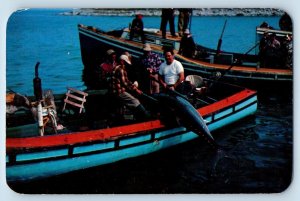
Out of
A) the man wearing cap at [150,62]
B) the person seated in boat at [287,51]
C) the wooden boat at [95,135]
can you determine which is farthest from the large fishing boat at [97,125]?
the person seated in boat at [287,51]

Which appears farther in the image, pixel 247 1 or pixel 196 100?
pixel 196 100

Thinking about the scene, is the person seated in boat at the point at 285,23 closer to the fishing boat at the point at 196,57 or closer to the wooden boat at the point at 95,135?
the fishing boat at the point at 196,57

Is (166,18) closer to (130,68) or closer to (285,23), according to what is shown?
(130,68)

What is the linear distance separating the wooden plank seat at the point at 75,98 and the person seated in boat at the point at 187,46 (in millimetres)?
565

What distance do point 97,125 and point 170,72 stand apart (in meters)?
0.47

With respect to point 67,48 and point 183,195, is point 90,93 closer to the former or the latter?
point 67,48

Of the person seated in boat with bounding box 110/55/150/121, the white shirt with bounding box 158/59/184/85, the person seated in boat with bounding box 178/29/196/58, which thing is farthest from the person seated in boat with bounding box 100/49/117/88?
the person seated in boat with bounding box 178/29/196/58

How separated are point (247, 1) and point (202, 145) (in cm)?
77

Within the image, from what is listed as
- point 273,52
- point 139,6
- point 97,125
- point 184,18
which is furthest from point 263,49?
point 97,125

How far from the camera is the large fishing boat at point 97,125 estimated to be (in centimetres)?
244

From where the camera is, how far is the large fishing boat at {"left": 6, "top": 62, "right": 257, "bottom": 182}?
2443mm

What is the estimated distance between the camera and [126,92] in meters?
2.58

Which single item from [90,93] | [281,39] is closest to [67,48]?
[90,93]

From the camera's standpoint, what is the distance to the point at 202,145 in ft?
8.48
